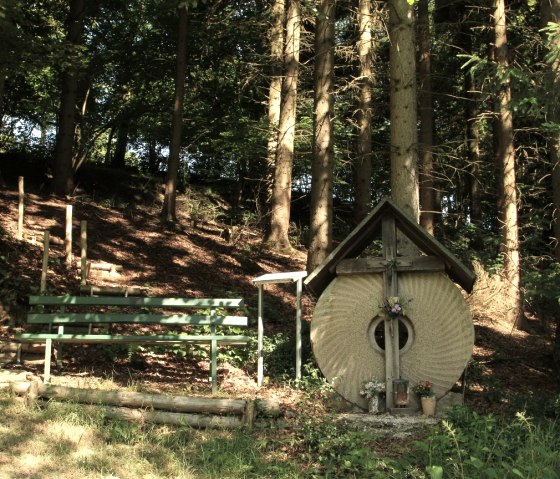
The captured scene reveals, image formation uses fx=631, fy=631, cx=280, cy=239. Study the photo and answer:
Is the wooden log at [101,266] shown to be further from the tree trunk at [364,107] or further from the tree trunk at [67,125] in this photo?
the tree trunk at [67,125]

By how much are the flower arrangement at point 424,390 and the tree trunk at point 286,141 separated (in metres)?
9.41

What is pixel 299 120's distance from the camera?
19.0 meters

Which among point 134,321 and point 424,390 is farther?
point 134,321

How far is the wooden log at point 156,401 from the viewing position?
22.0 feet

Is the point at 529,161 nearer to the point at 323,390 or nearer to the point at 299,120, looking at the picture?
the point at 299,120

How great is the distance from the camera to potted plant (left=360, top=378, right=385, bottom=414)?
8.01 metres

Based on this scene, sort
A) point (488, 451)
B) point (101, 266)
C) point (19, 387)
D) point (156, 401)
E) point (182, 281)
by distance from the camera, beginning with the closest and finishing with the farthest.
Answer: point (488, 451)
point (156, 401)
point (19, 387)
point (101, 266)
point (182, 281)

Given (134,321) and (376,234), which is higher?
(376,234)


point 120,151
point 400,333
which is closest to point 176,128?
point 120,151

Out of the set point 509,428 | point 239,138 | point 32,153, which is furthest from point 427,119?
point 32,153

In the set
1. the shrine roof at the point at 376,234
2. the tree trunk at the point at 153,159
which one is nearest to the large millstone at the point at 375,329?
the shrine roof at the point at 376,234

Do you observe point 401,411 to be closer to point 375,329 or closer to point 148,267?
point 375,329

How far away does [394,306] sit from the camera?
812cm

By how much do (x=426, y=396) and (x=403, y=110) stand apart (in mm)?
4185
